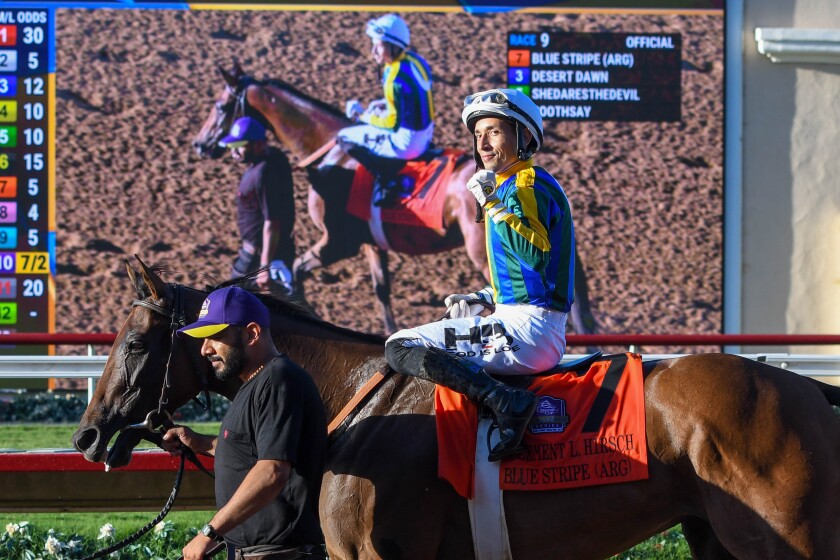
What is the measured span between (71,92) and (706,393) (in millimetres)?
9264

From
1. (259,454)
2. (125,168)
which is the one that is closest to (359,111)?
(125,168)

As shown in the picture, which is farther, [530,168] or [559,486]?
[530,168]

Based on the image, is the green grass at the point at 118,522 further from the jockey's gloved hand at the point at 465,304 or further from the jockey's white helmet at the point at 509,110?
the jockey's white helmet at the point at 509,110

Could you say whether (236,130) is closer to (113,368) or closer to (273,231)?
(273,231)

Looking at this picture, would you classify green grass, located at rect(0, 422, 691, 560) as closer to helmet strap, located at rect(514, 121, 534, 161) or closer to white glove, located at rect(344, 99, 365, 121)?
helmet strap, located at rect(514, 121, 534, 161)

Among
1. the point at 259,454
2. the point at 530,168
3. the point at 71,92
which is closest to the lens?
the point at 259,454

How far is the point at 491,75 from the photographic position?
38.1ft

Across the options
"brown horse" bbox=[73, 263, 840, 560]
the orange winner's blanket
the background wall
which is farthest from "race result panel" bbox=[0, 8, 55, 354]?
the orange winner's blanket

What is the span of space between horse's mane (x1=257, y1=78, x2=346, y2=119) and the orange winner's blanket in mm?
8037

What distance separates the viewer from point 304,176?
1139 centimetres

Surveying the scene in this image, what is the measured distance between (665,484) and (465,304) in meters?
1.04

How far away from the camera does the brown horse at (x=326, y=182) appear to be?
11.3 meters

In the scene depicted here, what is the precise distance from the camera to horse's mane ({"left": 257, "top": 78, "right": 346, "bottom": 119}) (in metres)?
11.5

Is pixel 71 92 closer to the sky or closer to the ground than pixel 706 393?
closer to the sky
